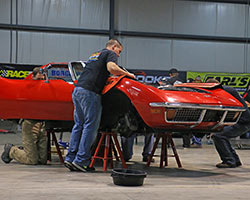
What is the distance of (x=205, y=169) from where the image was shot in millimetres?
5980

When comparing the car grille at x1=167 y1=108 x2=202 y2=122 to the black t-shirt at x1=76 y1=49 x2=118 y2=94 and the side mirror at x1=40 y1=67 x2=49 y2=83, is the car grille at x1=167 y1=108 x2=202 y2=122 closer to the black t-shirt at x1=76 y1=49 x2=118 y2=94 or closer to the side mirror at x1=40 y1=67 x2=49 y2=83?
the black t-shirt at x1=76 y1=49 x2=118 y2=94

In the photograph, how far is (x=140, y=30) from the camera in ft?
53.6

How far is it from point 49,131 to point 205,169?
2277 mm

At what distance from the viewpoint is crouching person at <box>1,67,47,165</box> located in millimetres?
5883

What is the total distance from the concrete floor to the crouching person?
13cm

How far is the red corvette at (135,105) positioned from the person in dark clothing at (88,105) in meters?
0.14

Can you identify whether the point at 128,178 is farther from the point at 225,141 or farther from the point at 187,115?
the point at 225,141

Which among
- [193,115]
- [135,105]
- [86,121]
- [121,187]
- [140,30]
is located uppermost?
[140,30]

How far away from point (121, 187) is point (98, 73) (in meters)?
1.62

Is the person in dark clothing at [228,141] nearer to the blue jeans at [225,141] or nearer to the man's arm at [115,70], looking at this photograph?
the blue jeans at [225,141]

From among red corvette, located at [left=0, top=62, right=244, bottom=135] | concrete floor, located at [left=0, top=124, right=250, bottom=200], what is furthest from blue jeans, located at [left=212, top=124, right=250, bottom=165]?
red corvette, located at [left=0, top=62, right=244, bottom=135]

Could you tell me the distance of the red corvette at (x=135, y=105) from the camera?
482 cm

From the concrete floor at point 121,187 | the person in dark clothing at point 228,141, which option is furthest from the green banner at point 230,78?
the concrete floor at point 121,187

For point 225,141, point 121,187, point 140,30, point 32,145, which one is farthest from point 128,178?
point 140,30
